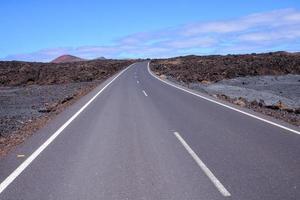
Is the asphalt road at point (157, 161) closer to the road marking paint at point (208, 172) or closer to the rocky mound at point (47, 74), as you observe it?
the road marking paint at point (208, 172)

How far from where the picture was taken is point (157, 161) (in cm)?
872

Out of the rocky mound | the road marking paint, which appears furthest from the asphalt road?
the rocky mound

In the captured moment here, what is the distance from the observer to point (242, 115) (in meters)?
15.2

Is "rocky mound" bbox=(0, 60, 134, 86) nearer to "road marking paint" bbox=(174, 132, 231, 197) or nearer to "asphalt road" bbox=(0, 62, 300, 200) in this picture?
"asphalt road" bbox=(0, 62, 300, 200)

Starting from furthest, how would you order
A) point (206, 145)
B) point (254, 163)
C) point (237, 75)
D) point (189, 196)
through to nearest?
point (237, 75) → point (206, 145) → point (254, 163) → point (189, 196)

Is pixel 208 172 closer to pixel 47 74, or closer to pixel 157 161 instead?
pixel 157 161

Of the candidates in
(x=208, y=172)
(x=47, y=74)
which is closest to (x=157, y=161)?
(x=208, y=172)

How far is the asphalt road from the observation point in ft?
22.4

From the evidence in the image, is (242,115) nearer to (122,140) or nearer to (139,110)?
(139,110)

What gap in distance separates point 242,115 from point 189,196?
→ 910 cm

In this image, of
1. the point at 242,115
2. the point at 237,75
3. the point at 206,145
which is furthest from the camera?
the point at 237,75

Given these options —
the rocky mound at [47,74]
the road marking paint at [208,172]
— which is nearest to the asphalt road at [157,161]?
the road marking paint at [208,172]

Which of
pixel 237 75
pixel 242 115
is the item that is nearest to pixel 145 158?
pixel 242 115

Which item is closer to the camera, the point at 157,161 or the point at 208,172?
the point at 208,172
